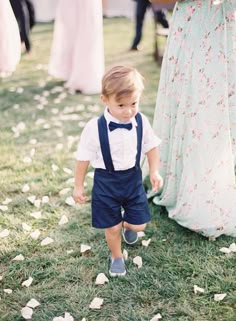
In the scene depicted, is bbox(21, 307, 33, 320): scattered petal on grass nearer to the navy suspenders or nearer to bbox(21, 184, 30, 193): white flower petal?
the navy suspenders

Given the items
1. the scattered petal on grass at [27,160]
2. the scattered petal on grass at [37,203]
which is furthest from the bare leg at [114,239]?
the scattered petal on grass at [27,160]

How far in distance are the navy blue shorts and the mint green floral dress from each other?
2.00ft

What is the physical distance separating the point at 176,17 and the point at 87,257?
1746 millimetres

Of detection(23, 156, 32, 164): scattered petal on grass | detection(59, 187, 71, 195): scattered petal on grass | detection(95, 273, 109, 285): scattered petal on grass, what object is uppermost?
detection(95, 273, 109, 285): scattered petal on grass

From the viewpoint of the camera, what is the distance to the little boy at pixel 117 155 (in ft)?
8.83

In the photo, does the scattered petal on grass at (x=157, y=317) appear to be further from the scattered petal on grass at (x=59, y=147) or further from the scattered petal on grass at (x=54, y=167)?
the scattered petal on grass at (x=59, y=147)

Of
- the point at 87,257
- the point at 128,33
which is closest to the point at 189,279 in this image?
the point at 87,257

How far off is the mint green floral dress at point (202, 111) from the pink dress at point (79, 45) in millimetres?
3137

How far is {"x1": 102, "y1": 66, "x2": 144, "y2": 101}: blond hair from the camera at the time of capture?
263 cm

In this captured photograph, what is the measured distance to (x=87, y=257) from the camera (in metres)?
3.40

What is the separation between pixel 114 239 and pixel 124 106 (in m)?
0.90

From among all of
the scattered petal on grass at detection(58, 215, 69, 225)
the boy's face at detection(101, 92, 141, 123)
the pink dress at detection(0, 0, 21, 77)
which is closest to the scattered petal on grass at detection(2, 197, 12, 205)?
the scattered petal on grass at detection(58, 215, 69, 225)

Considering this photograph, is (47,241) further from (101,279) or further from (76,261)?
(101,279)

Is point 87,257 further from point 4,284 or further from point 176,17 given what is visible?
point 176,17
